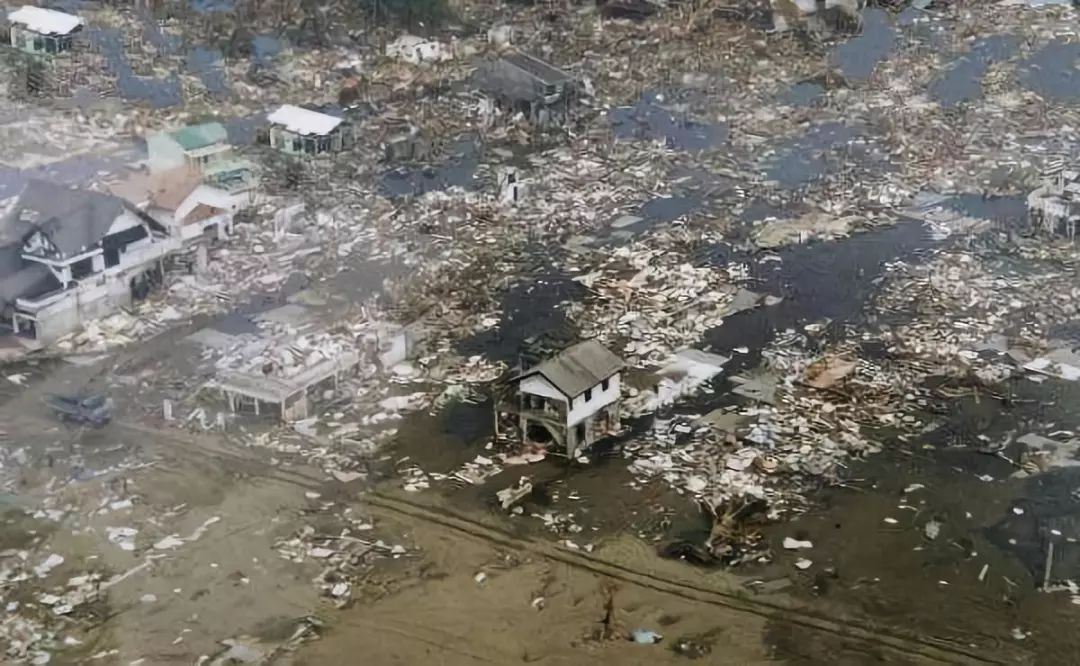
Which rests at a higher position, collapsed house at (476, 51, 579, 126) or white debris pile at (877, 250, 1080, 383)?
collapsed house at (476, 51, 579, 126)

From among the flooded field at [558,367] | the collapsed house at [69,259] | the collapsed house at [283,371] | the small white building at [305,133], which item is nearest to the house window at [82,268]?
the collapsed house at [69,259]

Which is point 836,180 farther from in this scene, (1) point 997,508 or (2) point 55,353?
(2) point 55,353

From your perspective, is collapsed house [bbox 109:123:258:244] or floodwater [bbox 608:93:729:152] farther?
floodwater [bbox 608:93:729:152]

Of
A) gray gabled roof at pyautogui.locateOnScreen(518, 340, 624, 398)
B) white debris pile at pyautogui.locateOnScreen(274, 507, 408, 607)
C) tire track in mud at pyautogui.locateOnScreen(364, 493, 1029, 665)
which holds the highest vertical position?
gray gabled roof at pyautogui.locateOnScreen(518, 340, 624, 398)

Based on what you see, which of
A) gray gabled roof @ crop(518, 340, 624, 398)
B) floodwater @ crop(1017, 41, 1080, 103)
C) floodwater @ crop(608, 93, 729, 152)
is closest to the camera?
gray gabled roof @ crop(518, 340, 624, 398)

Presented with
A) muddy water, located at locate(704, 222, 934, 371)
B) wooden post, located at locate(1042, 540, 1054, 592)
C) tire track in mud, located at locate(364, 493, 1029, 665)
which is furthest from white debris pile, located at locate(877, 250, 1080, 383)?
tire track in mud, located at locate(364, 493, 1029, 665)

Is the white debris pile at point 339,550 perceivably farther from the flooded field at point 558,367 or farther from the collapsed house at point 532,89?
the collapsed house at point 532,89

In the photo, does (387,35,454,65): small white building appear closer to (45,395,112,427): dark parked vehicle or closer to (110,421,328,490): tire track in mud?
(45,395,112,427): dark parked vehicle

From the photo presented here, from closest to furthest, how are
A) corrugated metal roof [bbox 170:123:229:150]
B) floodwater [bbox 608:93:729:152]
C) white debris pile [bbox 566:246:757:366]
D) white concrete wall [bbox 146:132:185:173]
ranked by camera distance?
white debris pile [bbox 566:246:757:366]
white concrete wall [bbox 146:132:185:173]
corrugated metal roof [bbox 170:123:229:150]
floodwater [bbox 608:93:729:152]
